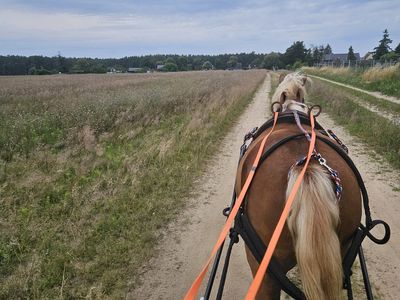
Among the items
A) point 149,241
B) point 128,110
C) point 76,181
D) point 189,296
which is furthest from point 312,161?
point 128,110

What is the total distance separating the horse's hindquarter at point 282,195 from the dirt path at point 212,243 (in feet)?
5.48

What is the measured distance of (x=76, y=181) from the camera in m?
6.16

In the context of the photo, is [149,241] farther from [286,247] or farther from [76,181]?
[286,247]

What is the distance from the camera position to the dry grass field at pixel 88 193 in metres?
3.79

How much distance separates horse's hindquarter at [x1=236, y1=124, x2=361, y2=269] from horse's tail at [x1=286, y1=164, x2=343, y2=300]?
0.14 metres

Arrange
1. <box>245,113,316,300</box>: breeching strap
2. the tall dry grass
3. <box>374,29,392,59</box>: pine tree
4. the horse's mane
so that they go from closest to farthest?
<box>245,113,316,300</box>: breeching strap → the horse's mane → the tall dry grass → <box>374,29,392,59</box>: pine tree

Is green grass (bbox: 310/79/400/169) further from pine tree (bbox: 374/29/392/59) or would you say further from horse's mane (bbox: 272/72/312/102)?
pine tree (bbox: 374/29/392/59)

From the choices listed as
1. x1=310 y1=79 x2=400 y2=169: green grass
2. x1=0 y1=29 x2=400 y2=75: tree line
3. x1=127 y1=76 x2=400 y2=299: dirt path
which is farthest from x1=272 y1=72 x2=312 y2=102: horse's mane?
x1=0 y1=29 x2=400 y2=75: tree line

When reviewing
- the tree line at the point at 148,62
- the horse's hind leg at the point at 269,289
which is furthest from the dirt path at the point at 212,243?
the tree line at the point at 148,62

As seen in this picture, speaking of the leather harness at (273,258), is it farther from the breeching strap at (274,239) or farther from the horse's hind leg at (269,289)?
the breeching strap at (274,239)

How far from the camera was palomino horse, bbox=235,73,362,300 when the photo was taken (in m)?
1.86

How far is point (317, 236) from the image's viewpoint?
1852 millimetres

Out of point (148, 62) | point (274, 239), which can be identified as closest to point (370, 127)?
point (274, 239)

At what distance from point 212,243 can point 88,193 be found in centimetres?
230
